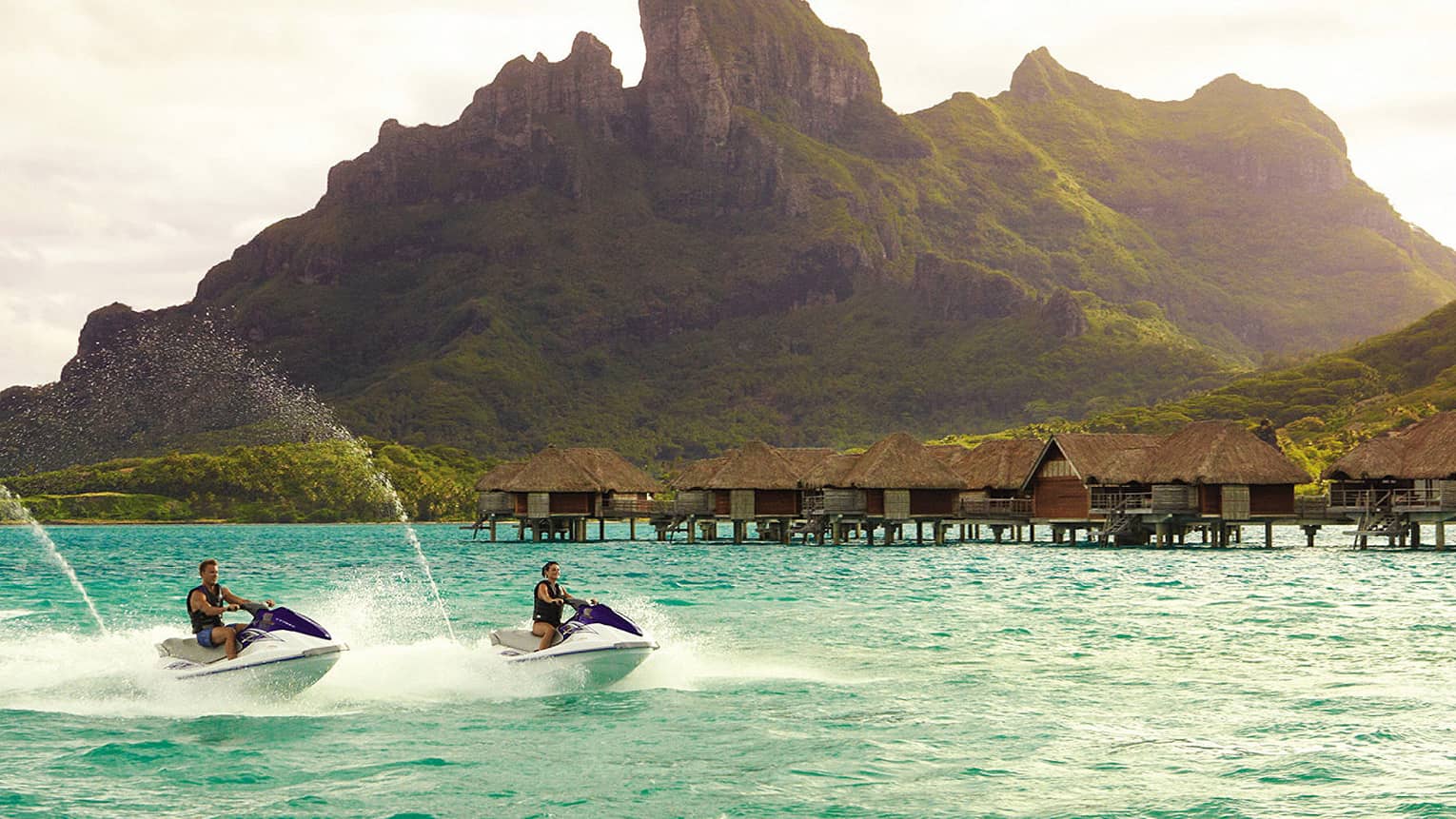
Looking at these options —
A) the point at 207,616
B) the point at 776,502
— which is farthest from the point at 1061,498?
the point at 207,616

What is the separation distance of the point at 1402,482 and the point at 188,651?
61568mm

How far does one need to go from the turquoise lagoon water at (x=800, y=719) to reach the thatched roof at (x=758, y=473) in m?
47.0

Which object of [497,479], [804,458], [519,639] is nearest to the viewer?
[519,639]

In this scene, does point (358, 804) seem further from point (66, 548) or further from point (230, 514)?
point (230, 514)

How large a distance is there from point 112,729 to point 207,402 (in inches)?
6851

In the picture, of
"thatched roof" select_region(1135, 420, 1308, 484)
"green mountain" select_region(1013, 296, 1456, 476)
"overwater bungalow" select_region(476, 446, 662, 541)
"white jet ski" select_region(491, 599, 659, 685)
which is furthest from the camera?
"green mountain" select_region(1013, 296, 1456, 476)

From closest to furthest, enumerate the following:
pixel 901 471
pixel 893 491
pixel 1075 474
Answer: pixel 1075 474 → pixel 901 471 → pixel 893 491

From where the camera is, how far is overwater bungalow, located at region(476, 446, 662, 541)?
90.7 metres

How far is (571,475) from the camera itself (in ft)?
299

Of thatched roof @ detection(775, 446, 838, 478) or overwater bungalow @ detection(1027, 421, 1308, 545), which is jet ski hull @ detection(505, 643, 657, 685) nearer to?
overwater bungalow @ detection(1027, 421, 1308, 545)

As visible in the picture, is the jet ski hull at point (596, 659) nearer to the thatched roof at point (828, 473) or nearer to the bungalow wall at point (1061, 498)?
the bungalow wall at point (1061, 498)

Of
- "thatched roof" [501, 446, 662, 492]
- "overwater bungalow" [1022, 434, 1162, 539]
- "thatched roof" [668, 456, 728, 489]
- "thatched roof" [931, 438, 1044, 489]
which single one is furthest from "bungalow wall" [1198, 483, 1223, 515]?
"thatched roof" [501, 446, 662, 492]

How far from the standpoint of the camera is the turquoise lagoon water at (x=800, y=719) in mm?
15414

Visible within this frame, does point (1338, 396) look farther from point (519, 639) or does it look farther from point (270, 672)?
point (270, 672)
